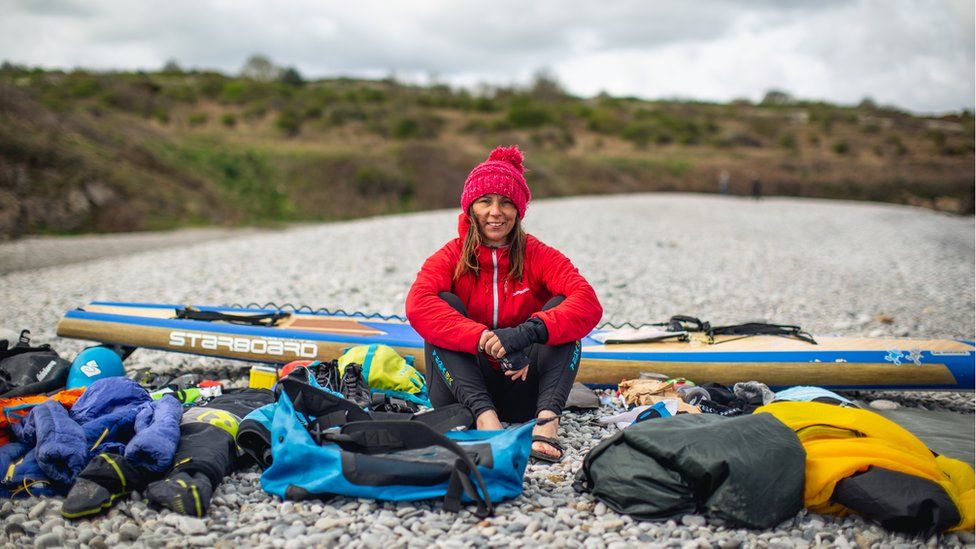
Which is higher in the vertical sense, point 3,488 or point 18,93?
point 18,93

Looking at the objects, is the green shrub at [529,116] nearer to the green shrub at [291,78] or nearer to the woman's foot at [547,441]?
the green shrub at [291,78]

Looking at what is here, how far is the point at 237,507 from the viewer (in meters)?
2.78

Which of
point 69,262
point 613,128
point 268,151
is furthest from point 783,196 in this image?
point 69,262

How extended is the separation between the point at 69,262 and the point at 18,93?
1280 cm

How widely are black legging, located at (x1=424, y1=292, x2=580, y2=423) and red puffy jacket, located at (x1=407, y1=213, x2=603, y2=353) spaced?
0.10m

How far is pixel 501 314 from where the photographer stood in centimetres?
365

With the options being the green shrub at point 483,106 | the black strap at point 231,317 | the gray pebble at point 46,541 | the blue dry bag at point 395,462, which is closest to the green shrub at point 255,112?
the green shrub at point 483,106

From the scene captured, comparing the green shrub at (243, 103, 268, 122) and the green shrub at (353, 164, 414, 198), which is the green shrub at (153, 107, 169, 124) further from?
the green shrub at (353, 164, 414, 198)

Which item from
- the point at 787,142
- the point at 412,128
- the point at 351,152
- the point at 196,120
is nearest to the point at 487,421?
the point at 351,152

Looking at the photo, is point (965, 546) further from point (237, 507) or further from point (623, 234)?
point (623, 234)

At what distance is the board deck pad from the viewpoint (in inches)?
177

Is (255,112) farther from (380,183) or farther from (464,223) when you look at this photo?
(464,223)

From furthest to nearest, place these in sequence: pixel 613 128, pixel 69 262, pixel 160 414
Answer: pixel 613 128 < pixel 69 262 < pixel 160 414

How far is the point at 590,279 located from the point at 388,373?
5.42 meters
